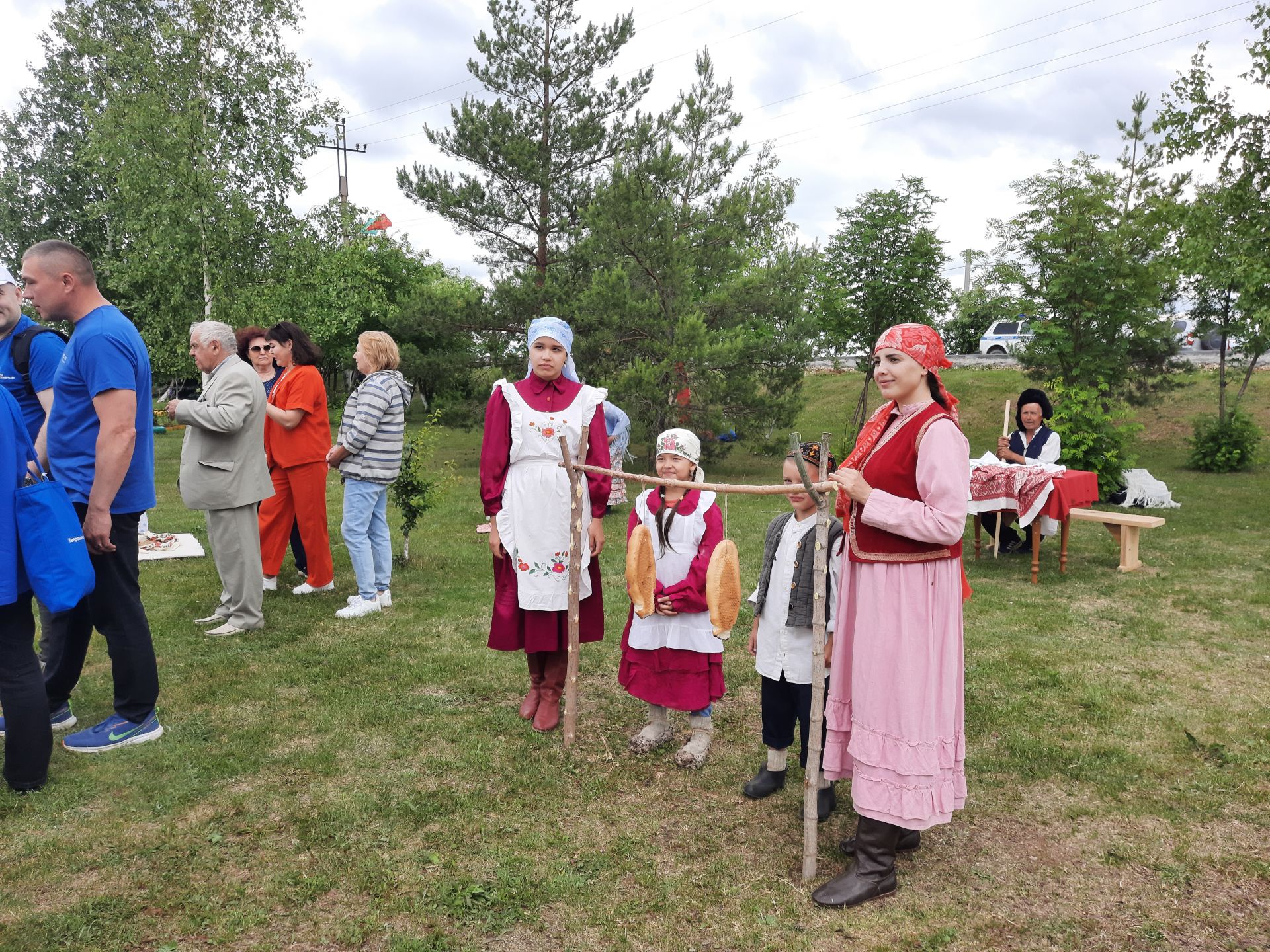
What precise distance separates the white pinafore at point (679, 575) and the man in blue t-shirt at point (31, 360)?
2.91m

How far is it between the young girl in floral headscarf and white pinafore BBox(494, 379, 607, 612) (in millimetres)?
421

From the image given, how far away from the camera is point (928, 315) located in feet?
63.2

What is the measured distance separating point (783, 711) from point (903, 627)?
1021mm

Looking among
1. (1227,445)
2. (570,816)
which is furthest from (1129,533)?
(1227,445)

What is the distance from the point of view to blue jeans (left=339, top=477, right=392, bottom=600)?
20.7 feet

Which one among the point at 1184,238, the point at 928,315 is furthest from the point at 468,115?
the point at 1184,238

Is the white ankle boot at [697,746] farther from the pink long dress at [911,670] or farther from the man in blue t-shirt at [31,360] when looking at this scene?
the man in blue t-shirt at [31,360]

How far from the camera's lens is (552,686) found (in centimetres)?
464

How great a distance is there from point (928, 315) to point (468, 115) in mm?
11013

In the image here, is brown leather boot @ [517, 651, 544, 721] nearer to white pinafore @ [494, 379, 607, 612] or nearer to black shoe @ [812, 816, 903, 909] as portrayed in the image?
white pinafore @ [494, 379, 607, 612]

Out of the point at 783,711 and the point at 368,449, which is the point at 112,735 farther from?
the point at 783,711

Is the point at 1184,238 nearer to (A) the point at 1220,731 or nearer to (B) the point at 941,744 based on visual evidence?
(A) the point at 1220,731

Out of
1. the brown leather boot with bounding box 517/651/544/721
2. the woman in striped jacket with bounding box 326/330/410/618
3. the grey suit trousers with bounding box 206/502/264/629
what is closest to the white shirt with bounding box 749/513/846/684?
the brown leather boot with bounding box 517/651/544/721

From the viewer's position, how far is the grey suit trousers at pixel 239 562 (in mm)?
5648
